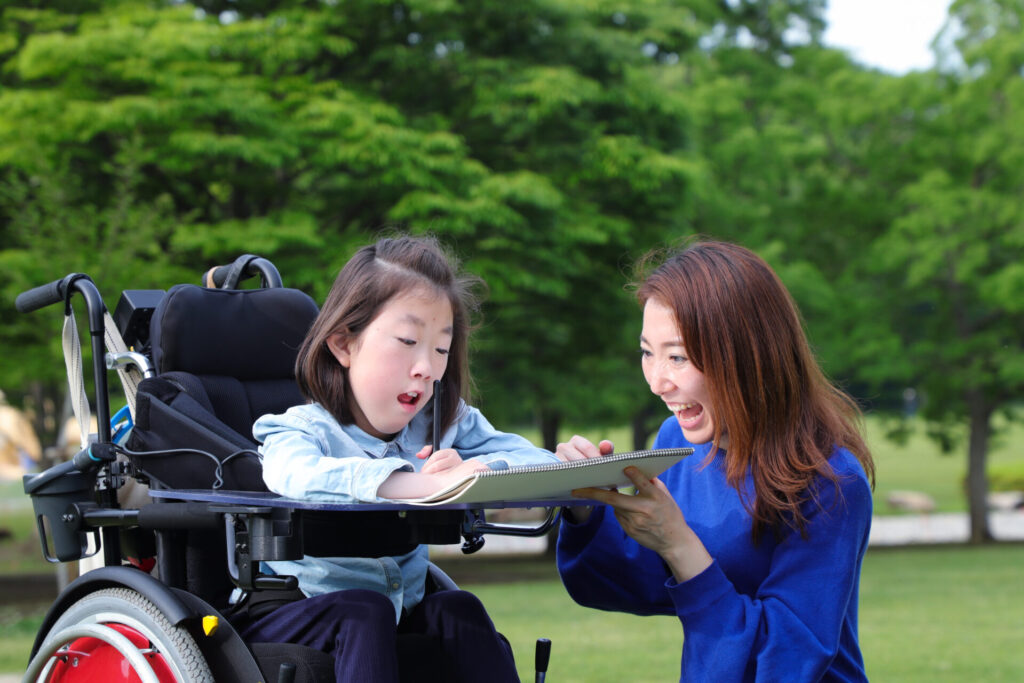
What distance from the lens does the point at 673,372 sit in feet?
7.48

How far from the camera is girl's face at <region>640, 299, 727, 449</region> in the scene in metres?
2.27

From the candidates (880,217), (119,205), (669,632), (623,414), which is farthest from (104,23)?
(880,217)

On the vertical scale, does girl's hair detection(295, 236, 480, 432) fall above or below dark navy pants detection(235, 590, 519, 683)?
above

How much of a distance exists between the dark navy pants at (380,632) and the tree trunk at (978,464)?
2000 centimetres

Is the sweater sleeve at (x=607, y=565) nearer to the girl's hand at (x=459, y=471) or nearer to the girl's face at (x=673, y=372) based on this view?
the girl's face at (x=673, y=372)

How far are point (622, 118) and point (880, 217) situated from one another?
25.1 feet

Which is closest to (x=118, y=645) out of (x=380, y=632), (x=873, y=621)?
(x=380, y=632)

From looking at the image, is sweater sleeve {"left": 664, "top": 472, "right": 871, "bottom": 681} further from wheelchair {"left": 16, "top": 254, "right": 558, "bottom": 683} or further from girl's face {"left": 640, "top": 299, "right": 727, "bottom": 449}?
wheelchair {"left": 16, "top": 254, "right": 558, "bottom": 683}

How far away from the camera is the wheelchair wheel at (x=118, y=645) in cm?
233

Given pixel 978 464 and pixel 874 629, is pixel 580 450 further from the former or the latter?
pixel 978 464

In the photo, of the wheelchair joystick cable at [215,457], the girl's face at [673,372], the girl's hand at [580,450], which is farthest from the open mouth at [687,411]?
the wheelchair joystick cable at [215,457]

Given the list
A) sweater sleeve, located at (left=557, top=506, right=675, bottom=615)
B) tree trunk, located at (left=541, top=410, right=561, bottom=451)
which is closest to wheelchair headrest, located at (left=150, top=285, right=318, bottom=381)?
sweater sleeve, located at (left=557, top=506, right=675, bottom=615)

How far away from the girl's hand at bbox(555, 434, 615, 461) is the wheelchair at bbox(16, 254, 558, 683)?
0.83ft

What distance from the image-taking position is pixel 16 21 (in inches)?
478
